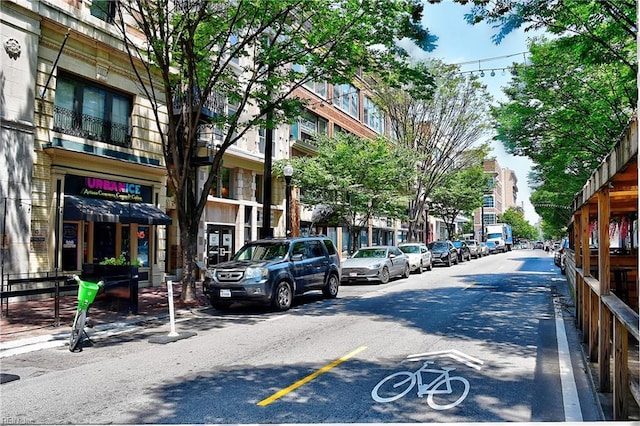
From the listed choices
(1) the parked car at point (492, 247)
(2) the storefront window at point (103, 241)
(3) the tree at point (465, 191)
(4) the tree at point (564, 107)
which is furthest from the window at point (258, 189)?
(1) the parked car at point (492, 247)

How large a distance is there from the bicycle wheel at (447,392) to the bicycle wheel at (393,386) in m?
0.31

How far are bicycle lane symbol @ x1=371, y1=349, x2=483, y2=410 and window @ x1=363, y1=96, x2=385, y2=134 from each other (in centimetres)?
3710

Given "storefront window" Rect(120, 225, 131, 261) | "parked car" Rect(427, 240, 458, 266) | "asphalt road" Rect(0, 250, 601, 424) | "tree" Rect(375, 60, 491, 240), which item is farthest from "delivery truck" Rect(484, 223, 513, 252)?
"asphalt road" Rect(0, 250, 601, 424)

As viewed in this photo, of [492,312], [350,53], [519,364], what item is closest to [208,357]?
[519,364]

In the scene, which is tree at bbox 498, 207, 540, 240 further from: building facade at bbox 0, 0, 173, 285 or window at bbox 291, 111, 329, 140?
building facade at bbox 0, 0, 173, 285

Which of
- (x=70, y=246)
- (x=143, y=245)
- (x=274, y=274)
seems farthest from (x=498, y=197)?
(x=274, y=274)

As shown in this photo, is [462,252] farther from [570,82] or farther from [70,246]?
[70,246]

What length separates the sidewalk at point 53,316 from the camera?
32.2 ft

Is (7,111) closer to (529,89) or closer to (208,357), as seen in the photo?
(208,357)

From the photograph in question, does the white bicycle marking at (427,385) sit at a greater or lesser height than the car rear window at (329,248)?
lesser

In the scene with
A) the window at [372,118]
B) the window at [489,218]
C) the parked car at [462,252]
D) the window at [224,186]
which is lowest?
the parked car at [462,252]

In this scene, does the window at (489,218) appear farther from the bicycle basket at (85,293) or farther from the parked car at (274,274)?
the bicycle basket at (85,293)

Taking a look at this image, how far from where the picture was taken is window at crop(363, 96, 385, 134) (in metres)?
43.6

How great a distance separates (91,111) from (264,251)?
805 cm
